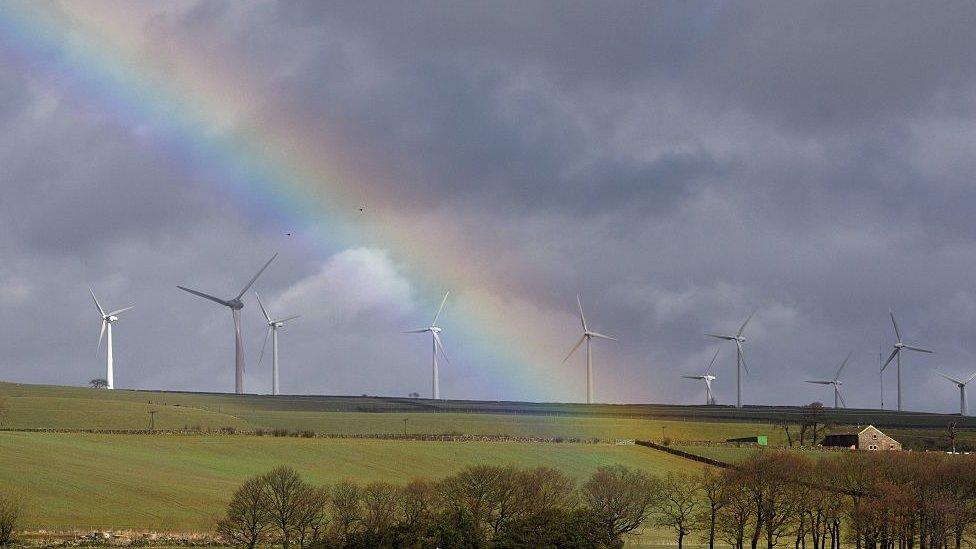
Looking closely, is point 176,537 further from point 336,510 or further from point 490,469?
point 490,469

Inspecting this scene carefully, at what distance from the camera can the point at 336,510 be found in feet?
396

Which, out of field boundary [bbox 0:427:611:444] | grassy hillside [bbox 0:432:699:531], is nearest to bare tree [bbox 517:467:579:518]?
grassy hillside [bbox 0:432:699:531]

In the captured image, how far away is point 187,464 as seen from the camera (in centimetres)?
14862

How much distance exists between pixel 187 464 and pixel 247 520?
122 feet

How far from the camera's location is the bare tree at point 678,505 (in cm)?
13538

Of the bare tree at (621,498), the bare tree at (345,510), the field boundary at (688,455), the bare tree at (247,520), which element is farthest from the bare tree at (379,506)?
the field boundary at (688,455)

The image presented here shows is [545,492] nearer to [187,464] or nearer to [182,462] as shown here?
[187,464]

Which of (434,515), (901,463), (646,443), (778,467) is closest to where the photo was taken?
(434,515)

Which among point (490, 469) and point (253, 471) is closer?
point (490, 469)

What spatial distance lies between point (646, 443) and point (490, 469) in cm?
6984

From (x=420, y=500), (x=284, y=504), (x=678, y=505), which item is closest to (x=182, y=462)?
(x=284, y=504)

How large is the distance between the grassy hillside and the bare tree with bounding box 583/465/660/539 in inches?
848

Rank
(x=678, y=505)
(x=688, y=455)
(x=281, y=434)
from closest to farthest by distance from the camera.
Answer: (x=678, y=505) < (x=281, y=434) < (x=688, y=455)

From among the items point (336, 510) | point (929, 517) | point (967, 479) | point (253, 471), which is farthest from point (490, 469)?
point (967, 479)
